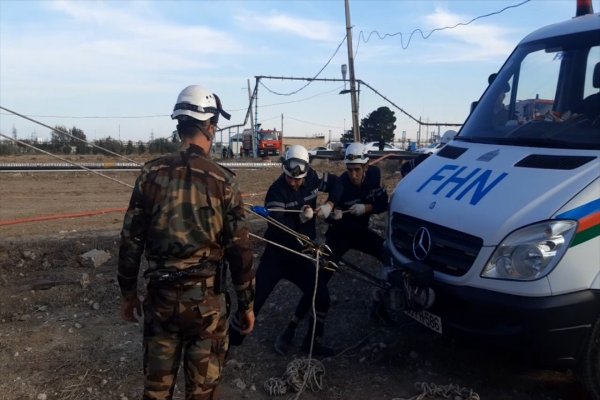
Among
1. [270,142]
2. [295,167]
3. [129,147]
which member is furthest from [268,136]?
[295,167]

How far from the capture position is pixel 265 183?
1881 cm

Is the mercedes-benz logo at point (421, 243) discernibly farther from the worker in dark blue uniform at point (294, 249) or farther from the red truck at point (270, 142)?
the red truck at point (270, 142)

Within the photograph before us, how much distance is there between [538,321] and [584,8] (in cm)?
335

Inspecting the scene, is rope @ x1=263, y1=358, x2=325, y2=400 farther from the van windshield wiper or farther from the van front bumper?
the van windshield wiper

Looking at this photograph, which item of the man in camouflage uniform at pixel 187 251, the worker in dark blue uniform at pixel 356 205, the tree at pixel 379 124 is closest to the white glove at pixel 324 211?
the worker in dark blue uniform at pixel 356 205

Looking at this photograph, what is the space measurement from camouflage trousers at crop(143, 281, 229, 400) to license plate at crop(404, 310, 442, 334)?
1.62m

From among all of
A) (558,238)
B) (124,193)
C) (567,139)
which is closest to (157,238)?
(558,238)

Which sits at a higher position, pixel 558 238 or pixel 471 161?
pixel 471 161

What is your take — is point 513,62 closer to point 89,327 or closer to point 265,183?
point 89,327

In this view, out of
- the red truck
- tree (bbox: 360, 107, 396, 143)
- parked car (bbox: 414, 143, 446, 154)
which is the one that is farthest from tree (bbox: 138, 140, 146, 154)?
parked car (bbox: 414, 143, 446, 154)

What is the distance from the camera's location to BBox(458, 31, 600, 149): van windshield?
464 centimetres

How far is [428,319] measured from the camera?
4.48 meters

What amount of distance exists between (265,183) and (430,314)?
1457 cm

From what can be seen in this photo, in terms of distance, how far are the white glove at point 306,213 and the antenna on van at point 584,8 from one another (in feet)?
9.97
